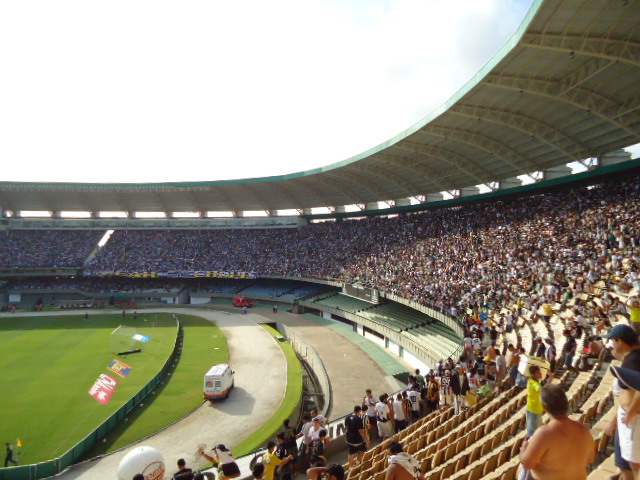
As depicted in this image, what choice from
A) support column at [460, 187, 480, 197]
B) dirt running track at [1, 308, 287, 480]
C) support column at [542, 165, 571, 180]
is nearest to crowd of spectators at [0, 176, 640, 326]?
support column at [460, 187, 480, 197]

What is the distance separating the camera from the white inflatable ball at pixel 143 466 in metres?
11.4

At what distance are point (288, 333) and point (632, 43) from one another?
32272mm

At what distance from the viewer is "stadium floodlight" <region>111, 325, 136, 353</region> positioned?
104ft

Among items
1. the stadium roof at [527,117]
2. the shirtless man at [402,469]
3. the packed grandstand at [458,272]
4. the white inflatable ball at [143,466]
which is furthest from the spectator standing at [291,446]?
the stadium roof at [527,117]

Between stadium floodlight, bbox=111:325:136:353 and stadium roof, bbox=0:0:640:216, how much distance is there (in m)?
24.2

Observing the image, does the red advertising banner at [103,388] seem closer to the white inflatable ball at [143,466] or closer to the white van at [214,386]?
the white van at [214,386]

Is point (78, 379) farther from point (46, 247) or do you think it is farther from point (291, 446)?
point (46, 247)

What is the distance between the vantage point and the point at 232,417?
Answer: 20.2 metres

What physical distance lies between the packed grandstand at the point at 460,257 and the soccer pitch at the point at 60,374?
1206 cm

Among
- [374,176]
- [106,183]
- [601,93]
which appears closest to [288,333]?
[374,176]

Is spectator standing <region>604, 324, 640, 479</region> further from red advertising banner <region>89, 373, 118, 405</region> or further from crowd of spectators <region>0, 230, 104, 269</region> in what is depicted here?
crowd of spectators <region>0, 230, 104, 269</region>

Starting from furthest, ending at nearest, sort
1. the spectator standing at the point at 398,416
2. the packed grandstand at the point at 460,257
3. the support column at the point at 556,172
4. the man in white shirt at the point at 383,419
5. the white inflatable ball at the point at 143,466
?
1. the support column at the point at 556,172
2. the spectator standing at the point at 398,416
3. the man in white shirt at the point at 383,419
4. the white inflatable ball at the point at 143,466
5. the packed grandstand at the point at 460,257

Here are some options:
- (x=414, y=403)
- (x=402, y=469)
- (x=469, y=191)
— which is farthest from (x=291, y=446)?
(x=469, y=191)

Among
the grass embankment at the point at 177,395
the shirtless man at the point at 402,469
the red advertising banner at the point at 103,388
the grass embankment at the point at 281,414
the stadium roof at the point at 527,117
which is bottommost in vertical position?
the grass embankment at the point at 281,414
